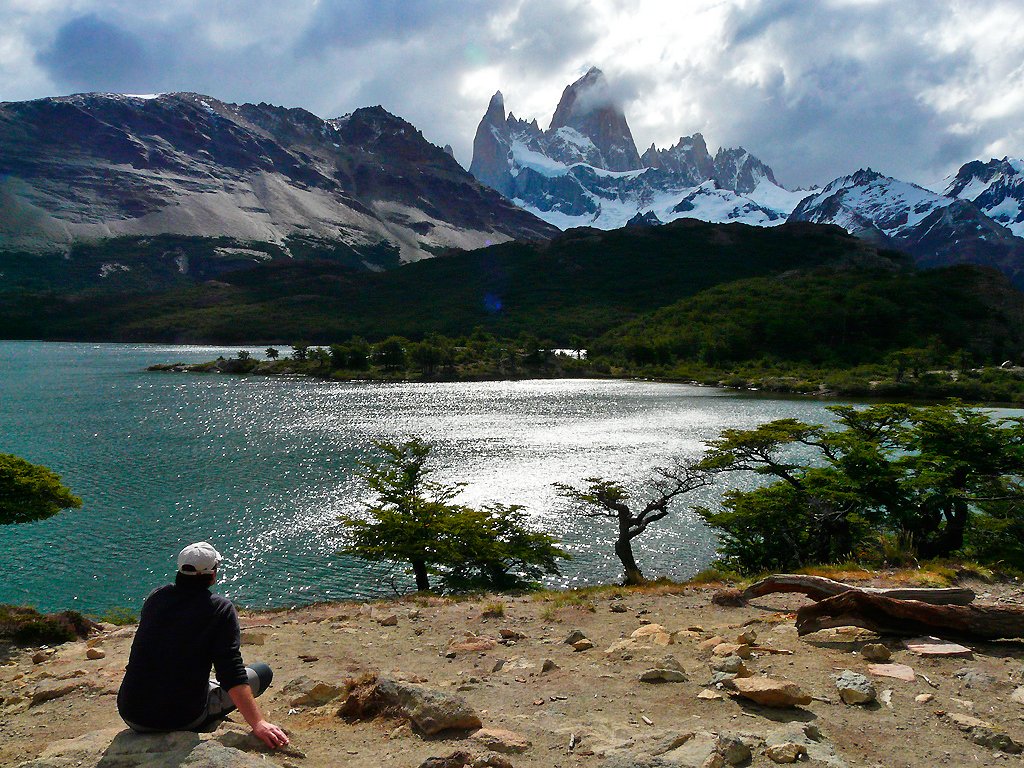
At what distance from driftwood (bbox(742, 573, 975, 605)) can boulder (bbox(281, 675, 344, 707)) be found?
8.85m

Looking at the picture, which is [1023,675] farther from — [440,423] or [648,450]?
[440,423]

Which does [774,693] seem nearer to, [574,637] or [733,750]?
[733,750]

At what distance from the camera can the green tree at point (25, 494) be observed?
62.8 ft

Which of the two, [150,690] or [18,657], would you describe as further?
[18,657]

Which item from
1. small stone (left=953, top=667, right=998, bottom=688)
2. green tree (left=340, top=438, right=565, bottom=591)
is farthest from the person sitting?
green tree (left=340, top=438, right=565, bottom=591)

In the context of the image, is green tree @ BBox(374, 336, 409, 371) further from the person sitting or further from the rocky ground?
the person sitting

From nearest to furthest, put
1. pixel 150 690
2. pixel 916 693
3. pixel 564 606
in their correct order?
1. pixel 150 690
2. pixel 916 693
3. pixel 564 606

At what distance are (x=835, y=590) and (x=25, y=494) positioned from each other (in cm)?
2241

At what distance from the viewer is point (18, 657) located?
1395 cm

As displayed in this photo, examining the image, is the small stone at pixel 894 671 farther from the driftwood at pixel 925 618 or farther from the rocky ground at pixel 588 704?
the driftwood at pixel 925 618

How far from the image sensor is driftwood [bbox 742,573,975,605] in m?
10.4

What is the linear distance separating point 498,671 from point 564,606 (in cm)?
635

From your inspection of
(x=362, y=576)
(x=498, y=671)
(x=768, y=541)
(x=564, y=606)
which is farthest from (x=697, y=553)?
(x=498, y=671)

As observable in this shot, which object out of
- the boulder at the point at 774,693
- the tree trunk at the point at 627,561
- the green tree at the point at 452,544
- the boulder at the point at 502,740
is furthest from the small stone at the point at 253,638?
the tree trunk at the point at 627,561
